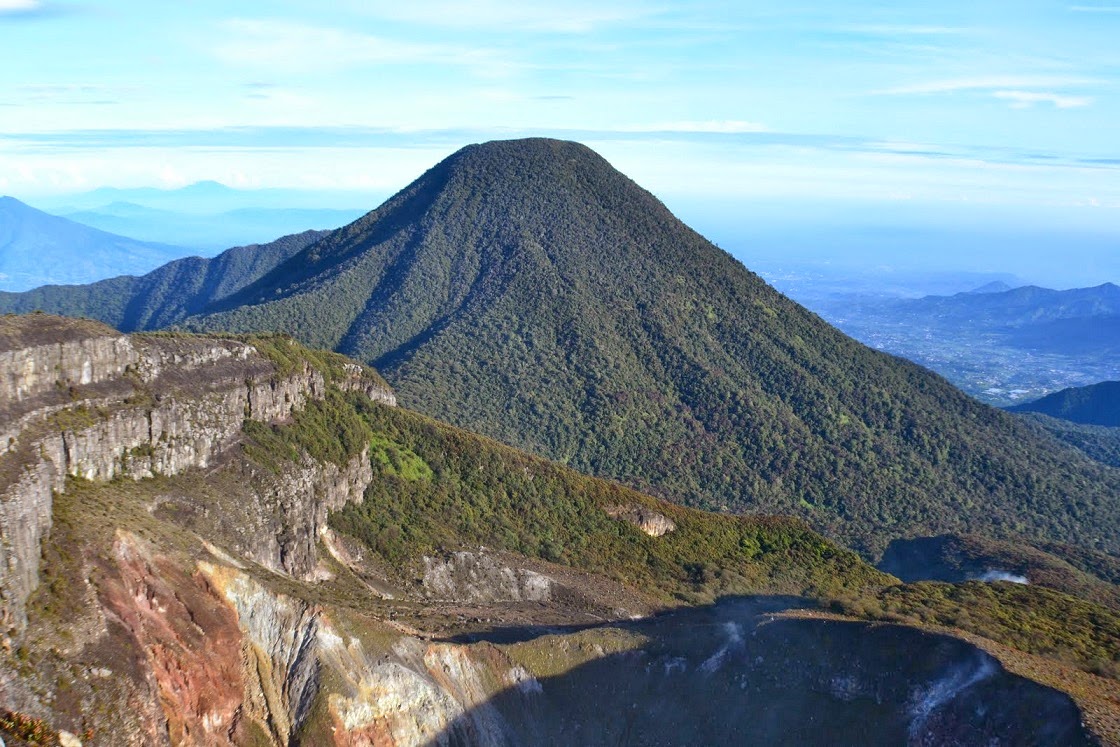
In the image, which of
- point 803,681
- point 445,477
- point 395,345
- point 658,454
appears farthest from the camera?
point 395,345

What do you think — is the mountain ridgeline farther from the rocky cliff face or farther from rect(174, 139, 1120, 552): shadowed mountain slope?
the rocky cliff face

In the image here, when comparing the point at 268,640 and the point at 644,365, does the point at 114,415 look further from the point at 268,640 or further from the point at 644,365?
the point at 644,365

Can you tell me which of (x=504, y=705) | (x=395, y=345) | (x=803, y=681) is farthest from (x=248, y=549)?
(x=395, y=345)

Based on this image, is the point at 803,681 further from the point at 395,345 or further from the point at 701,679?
the point at 395,345

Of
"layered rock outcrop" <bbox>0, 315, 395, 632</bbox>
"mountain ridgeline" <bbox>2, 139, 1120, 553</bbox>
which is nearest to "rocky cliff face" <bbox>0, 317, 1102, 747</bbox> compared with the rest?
"layered rock outcrop" <bbox>0, 315, 395, 632</bbox>

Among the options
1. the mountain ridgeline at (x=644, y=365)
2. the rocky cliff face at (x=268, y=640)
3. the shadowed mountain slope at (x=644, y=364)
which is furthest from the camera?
the shadowed mountain slope at (x=644, y=364)

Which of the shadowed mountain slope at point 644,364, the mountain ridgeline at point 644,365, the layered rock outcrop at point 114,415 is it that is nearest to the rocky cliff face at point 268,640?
the layered rock outcrop at point 114,415

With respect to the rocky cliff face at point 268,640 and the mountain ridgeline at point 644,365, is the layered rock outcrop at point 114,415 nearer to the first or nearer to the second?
the rocky cliff face at point 268,640
